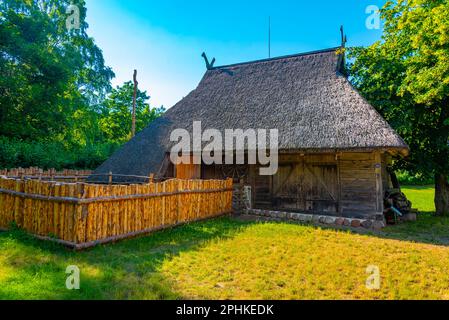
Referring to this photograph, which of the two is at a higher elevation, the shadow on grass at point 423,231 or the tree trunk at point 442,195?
the tree trunk at point 442,195

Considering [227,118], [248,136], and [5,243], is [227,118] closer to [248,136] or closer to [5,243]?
[248,136]

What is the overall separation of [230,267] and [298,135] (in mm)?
6557

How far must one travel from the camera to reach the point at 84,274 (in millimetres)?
4496

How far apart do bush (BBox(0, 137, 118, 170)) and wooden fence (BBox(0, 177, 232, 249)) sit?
6.92 m

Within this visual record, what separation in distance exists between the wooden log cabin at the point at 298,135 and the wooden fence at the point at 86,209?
4784 millimetres

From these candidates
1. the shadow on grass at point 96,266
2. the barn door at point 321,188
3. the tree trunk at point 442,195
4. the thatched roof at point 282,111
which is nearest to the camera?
the shadow on grass at point 96,266

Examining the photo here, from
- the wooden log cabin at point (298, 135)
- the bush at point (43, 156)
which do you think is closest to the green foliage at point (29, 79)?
the bush at point (43, 156)

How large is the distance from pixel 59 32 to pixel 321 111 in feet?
78.7

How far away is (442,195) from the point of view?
12.0m

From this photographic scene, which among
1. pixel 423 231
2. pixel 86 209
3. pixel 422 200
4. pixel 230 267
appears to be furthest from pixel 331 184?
pixel 422 200

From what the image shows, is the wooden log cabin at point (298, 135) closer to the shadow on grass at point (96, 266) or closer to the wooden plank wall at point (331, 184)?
the wooden plank wall at point (331, 184)

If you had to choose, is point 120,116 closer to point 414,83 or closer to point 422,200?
point 414,83

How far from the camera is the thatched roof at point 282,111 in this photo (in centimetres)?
955

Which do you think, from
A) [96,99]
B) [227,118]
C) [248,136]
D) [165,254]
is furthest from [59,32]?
[165,254]
